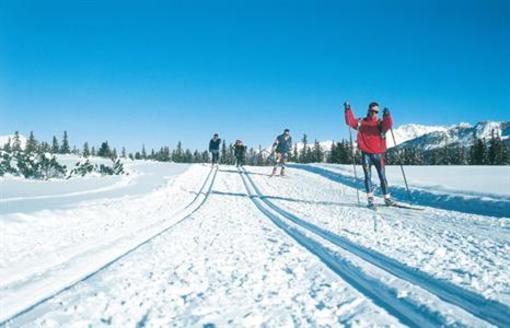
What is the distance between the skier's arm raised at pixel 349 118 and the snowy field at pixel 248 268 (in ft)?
10.2

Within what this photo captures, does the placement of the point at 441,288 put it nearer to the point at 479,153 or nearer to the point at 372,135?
the point at 372,135

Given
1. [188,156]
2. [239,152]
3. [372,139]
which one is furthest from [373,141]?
→ [188,156]

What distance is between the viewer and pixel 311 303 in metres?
3.27

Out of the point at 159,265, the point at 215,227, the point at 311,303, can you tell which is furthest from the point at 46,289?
the point at 215,227

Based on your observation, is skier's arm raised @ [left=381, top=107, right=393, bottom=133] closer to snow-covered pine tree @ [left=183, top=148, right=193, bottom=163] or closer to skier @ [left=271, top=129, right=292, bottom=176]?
skier @ [left=271, top=129, right=292, bottom=176]

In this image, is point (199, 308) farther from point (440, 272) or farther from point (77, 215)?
point (77, 215)

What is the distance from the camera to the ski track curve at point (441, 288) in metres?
2.96

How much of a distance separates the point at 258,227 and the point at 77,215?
145 inches

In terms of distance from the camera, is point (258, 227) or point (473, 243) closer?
point (473, 243)

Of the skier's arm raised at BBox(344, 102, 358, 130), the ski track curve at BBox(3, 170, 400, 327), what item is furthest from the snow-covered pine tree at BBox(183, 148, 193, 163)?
the ski track curve at BBox(3, 170, 400, 327)

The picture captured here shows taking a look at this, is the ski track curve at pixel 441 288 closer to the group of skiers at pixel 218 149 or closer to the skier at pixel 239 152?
the group of skiers at pixel 218 149

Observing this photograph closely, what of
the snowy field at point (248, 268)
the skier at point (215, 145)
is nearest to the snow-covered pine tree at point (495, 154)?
the skier at point (215, 145)

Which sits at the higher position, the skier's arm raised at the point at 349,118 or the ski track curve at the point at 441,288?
the skier's arm raised at the point at 349,118

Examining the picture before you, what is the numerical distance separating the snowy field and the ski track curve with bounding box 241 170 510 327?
0.5 inches
